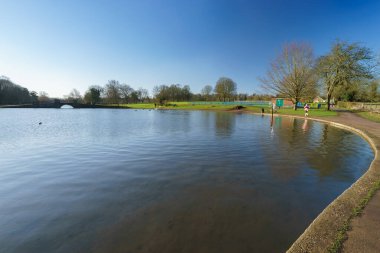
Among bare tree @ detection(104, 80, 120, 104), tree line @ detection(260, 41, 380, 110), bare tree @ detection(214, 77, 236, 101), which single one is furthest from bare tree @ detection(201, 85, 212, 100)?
tree line @ detection(260, 41, 380, 110)

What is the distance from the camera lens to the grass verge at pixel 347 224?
3114mm

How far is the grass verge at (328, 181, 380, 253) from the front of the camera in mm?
3114

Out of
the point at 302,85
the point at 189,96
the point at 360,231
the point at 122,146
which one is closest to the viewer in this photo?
the point at 360,231

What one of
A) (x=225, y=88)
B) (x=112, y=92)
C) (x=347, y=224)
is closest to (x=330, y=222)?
(x=347, y=224)

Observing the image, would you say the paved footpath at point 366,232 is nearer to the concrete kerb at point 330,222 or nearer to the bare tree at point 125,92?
the concrete kerb at point 330,222

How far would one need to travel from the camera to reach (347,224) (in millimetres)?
3717

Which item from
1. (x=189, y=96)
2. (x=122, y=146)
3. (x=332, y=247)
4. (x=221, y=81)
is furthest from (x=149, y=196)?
(x=189, y=96)

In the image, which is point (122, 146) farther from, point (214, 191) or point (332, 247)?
point (332, 247)

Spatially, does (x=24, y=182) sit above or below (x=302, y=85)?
below

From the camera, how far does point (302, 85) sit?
4172 cm

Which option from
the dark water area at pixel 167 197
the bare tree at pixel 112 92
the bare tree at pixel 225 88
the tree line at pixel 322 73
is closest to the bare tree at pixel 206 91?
the bare tree at pixel 225 88

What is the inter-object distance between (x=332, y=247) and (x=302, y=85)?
147 feet

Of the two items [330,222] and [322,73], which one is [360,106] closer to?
[322,73]

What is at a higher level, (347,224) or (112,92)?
(112,92)
